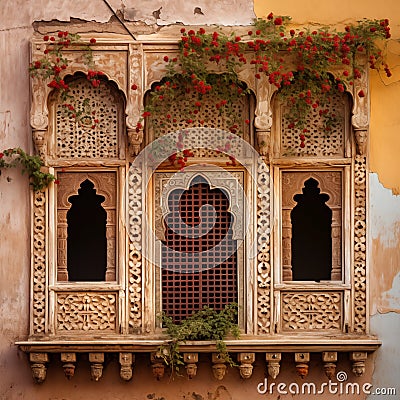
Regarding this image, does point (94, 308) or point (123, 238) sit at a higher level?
point (123, 238)

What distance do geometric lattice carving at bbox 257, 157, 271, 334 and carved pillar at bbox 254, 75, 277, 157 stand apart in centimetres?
18

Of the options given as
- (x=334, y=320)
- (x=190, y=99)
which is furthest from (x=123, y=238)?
(x=334, y=320)

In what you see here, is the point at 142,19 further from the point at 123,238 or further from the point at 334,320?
the point at 334,320

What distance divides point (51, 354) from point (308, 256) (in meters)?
3.35

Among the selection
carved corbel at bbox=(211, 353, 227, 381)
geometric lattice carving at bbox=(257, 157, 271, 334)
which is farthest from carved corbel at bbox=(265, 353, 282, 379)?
carved corbel at bbox=(211, 353, 227, 381)

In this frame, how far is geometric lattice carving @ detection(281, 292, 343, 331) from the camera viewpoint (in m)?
8.73

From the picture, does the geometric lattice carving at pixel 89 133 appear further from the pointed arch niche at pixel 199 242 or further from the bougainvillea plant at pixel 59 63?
the pointed arch niche at pixel 199 242

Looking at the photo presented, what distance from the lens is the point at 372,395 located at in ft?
28.6

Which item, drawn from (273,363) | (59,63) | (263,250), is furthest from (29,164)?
(273,363)

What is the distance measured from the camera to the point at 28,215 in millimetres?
8750

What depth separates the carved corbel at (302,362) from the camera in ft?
28.1

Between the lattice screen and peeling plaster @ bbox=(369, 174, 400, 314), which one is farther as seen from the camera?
the lattice screen
